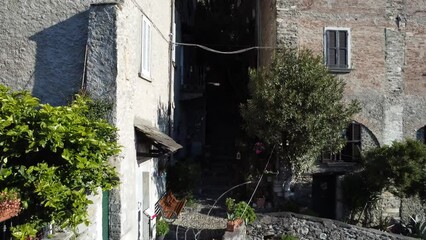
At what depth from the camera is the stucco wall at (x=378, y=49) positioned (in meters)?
14.4

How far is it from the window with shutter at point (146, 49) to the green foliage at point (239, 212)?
12.6 feet

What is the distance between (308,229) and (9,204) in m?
8.29

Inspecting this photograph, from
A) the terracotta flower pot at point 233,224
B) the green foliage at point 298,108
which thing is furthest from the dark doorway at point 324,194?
the terracotta flower pot at point 233,224

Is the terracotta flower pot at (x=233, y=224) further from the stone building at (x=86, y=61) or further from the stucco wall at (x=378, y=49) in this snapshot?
the stucco wall at (x=378, y=49)

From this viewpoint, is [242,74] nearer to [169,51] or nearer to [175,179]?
[169,51]

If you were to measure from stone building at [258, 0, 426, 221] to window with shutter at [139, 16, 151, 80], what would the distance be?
5355mm

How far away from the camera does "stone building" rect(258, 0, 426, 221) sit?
14.3 metres

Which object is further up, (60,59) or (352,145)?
(60,59)

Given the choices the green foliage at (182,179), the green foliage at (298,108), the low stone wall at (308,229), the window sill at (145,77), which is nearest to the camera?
the window sill at (145,77)

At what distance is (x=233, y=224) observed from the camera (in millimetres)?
9992

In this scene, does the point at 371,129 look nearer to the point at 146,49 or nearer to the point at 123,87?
the point at 146,49

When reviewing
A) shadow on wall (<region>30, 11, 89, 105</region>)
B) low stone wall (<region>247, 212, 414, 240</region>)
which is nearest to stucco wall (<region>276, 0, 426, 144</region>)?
low stone wall (<region>247, 212, 414, 240</region>)

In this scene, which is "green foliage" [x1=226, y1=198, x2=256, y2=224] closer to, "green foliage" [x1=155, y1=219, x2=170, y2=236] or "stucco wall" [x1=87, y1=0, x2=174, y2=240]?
"green foliage" [x1=155, y1=219, x2=170, y2=236]

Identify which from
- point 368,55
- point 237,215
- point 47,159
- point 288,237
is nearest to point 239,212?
point 237,215
